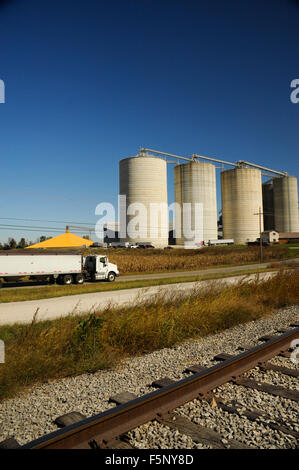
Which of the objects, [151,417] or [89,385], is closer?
[151,417]

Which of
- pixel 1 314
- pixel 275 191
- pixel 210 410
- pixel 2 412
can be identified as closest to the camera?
pixel 210 410

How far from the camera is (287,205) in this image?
104 metres

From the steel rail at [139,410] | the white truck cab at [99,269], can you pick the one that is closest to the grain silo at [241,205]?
the white truck cab at [99,269]

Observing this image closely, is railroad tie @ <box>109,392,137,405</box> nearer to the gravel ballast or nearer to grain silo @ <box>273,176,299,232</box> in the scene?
the gravel ballast

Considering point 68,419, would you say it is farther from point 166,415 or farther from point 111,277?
point 111,277

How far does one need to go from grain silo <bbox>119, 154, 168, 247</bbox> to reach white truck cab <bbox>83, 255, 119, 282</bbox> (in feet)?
174

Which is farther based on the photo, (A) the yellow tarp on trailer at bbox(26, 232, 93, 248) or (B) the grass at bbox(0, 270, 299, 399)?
(A) the yellow tarp on trailer at bbox(26, 232, 93, 248)

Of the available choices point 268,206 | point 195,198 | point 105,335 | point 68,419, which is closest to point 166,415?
point 68,419

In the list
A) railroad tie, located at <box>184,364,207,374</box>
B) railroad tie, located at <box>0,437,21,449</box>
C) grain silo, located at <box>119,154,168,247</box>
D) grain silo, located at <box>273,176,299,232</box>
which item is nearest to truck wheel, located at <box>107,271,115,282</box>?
railroad tie, located at <box>184,364,207,374</box>

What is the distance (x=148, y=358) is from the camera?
23.0ft

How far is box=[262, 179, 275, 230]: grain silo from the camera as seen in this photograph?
10856 centimetres

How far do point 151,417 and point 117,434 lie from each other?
529 mm
